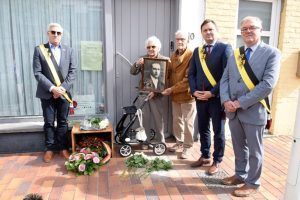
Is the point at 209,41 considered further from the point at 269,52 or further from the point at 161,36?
the point at 161,36

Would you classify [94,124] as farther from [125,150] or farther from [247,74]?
[247,74]

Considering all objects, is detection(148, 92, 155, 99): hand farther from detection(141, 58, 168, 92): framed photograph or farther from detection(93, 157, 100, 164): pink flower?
detection(93, 157, 100, 164): pink flower

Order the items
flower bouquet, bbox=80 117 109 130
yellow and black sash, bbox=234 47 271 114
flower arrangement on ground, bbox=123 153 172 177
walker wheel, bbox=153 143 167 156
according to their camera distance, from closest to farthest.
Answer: yellow and black sash, bbox=234 47 271 114 < flower arrangement on ground, bbox=123 153 172 177 < flower bouquet, bbox=80 117 109 130 < walker wheel, bbox=153 143 167 156

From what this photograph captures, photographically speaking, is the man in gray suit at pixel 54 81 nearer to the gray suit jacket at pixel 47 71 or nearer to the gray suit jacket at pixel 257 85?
the gray suit jacket at pixel 47 71

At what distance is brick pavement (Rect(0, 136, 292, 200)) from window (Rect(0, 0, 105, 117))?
92 centimetres

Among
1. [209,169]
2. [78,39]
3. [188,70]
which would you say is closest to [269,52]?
[188,70]

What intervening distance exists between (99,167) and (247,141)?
1.88m

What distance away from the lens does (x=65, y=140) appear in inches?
153

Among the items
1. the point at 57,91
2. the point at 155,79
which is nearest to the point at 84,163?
the point at 57,91

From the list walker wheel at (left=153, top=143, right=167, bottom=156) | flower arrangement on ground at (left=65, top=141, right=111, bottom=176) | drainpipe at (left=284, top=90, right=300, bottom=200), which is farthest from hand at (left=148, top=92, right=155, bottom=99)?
drainpipe at (left=284, top=90, right=300, bottom=200)

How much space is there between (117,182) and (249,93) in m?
1.79

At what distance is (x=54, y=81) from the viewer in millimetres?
3590

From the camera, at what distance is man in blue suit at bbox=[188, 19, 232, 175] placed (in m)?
3.17

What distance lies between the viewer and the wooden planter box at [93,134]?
3.77m
